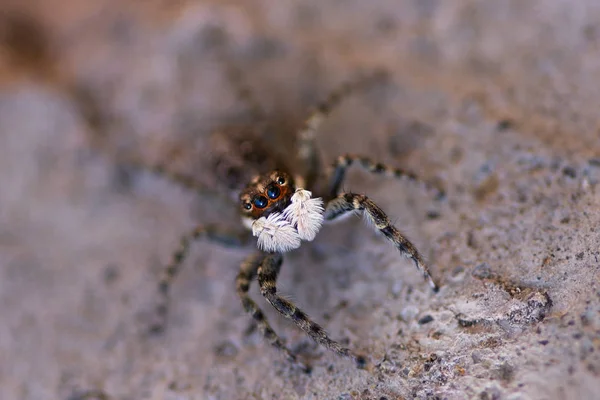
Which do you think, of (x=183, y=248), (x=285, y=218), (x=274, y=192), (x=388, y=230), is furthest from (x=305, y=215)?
(x=183, y=248)

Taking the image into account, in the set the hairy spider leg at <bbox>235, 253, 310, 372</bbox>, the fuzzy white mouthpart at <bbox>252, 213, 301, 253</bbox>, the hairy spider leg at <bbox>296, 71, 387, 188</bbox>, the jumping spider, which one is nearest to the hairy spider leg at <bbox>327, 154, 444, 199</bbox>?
the jumping spider

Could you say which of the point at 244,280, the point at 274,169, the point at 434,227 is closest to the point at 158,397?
the point at 244,280

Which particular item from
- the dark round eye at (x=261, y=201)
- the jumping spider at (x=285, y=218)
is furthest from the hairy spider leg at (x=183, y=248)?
the dark round eye at (x=261, y=201)

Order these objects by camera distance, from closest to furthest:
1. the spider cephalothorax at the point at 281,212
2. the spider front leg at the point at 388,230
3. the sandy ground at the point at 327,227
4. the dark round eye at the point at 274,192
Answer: the sandy ground at the point at 327,227 < the spider front leg at the point at 388,230 < the spider cephalothorax at the point at 281,212 < the dark round eye at the point at 274,192

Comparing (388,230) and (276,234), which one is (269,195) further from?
(388,230)

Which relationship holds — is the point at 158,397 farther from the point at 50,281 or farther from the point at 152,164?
the point at 152,164

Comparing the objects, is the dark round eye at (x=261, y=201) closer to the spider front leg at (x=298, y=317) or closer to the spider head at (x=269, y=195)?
the spider head at (x=269, y=195)
